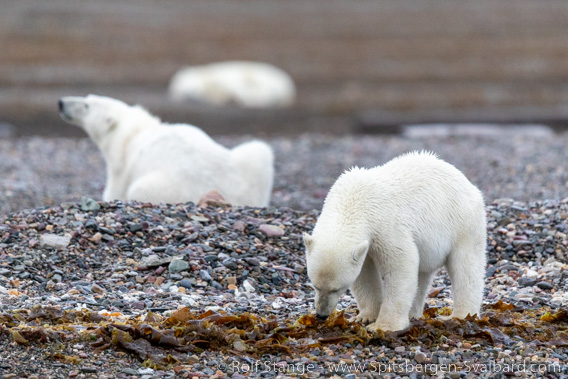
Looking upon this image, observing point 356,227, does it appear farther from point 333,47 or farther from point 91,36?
point 91,36

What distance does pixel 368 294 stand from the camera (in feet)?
16.9

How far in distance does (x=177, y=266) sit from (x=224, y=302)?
65 centimetres

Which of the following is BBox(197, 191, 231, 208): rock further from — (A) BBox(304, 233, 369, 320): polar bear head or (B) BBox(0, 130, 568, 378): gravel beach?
(A) BBox(304, 233, 369, 320): polar bear head

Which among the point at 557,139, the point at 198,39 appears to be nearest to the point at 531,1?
the point at 198,39

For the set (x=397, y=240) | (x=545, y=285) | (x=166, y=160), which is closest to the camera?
(x=397, y=240)

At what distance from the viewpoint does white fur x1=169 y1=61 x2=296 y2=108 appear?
21.7m

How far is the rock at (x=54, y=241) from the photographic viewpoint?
20.9 feet

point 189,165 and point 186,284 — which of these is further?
point 189,165

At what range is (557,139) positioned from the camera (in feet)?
44.4

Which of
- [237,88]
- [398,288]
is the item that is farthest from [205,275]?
[237,88]

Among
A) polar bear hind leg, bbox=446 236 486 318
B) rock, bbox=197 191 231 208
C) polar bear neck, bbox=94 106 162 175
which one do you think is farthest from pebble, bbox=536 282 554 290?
polar bear neck, bbox=94 106 162 175

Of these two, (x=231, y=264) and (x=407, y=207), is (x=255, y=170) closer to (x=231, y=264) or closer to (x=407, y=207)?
(x=231, y=264)

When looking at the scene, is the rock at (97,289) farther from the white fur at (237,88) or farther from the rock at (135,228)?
the white fur at (237,88)

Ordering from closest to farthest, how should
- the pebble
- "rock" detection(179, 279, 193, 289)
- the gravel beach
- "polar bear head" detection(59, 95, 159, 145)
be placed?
the gravel beach, "rock" detection(179, 279, 193, 289), the pebble, "polar bear head" detection(59, 95, 159, 145)
